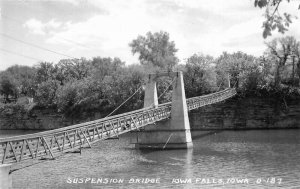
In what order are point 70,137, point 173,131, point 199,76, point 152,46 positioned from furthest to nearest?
point 152,46, point 199,76, point 173,131, point 70,137

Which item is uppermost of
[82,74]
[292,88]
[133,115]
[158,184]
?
[82,74]

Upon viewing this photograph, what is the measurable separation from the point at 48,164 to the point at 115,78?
138ft

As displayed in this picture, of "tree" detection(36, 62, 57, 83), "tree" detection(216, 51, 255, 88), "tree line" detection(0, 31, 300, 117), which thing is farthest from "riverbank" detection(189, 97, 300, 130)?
"tree" detection(36, 62, 57, 83)

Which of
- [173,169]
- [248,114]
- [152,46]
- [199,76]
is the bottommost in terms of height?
[173,169]

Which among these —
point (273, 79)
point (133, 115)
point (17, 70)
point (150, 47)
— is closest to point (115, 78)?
point (150, 47)

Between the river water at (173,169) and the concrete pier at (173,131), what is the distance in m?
1.75

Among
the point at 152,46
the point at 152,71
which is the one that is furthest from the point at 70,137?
the point at 152,46

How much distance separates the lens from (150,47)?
78.1 m

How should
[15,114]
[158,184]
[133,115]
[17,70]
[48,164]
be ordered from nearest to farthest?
[158,184] < [48,164] < [133,115] < [15,114] < [17,70]

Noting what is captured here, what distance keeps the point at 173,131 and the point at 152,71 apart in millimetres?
29893

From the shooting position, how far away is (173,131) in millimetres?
34438

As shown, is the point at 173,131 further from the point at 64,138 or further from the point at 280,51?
the point at 280,51

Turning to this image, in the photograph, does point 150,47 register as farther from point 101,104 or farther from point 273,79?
point 273,79

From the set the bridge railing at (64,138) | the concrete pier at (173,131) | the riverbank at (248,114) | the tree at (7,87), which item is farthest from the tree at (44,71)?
the bridge railing at (64,138)
